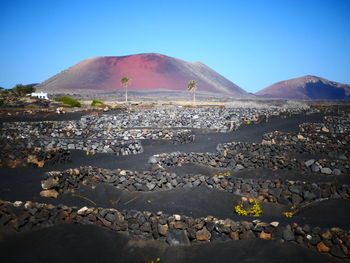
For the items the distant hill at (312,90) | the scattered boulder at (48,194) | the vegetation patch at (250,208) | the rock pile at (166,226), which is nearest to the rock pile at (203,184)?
the scattered boulder at (48,194)

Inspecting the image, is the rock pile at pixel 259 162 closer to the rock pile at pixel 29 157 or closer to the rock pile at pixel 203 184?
the rock pile at pixel 203 184

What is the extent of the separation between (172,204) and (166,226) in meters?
2.54

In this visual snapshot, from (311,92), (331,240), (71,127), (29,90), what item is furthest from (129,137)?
(311,92)

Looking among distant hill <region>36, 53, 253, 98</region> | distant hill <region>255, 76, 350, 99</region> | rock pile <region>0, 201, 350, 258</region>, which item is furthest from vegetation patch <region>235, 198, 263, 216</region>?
distant hill <region>255, 76, 350, 99</region>

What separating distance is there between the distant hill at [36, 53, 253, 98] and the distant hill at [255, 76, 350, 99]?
32.4 m

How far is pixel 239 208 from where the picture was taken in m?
A: 9.30

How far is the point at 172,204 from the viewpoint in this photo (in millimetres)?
9516

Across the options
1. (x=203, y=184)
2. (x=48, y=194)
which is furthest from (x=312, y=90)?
(x=48, y=194)

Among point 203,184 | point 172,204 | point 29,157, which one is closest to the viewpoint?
point 172,204

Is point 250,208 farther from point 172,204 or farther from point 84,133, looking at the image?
point 84,133

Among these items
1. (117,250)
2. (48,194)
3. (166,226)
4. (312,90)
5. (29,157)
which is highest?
(312,90)

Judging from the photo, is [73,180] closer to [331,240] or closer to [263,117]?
[331,240]

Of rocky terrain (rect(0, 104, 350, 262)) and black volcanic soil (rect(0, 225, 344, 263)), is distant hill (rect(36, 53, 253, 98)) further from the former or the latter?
black volcanic soil (rect(0, 225, 344, 263))

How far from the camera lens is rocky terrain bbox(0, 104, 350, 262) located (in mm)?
6211
